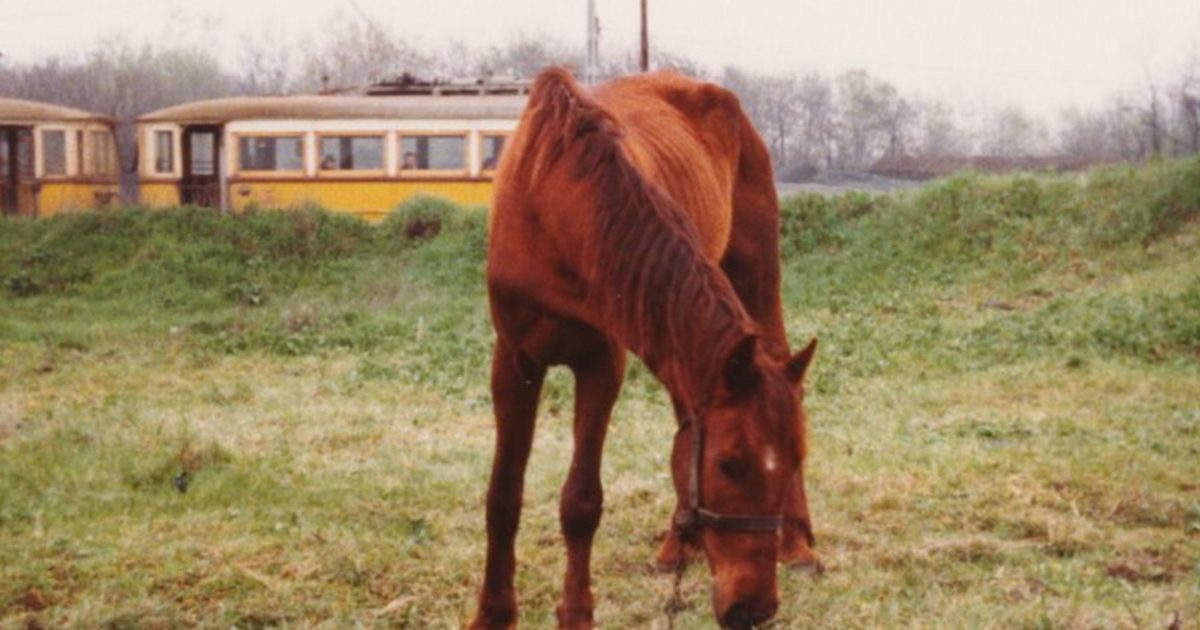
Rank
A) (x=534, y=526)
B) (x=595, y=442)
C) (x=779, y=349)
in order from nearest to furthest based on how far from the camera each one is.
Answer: (x=779, y=349)
(x=595, y=442)
(x=534, y=526)

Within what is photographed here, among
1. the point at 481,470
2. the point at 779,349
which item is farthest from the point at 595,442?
the point at 481,470

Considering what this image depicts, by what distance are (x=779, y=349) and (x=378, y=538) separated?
2.68 m

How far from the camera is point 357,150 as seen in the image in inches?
943

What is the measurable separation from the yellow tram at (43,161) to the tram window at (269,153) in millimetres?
3328

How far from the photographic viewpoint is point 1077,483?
630 centimetres

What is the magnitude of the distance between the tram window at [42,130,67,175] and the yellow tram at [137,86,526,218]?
314cm

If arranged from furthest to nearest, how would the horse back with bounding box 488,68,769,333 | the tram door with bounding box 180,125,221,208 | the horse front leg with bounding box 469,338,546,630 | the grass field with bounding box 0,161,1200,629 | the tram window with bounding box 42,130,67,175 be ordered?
the tram window with bounding box 42,130,67,175, the tram door with bounding box 180,125,221,208, the grass field with bounding box 0,161,1200,629, the horse front leg with bounding box 469,338,546,630, the horse back with bounding box 488,68,769,333

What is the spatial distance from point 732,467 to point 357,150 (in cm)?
2169

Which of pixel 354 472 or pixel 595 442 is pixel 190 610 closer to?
pixel 595 442

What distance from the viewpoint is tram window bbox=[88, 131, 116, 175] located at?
2684 centimetres

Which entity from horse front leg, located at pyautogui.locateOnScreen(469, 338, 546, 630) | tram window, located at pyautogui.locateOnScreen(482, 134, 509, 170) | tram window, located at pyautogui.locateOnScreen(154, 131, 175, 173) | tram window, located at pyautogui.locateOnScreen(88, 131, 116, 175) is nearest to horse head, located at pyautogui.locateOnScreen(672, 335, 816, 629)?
horse front leg, located at pyautogui.locateOnScreen(469, 338, 546, 630)

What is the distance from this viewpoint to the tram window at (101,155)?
88.1ft

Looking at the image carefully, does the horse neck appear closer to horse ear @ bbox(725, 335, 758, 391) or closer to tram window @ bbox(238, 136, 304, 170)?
horse ear @ bbox(725, 335, 758, 391)

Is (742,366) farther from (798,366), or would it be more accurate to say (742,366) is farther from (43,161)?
(43,161)
